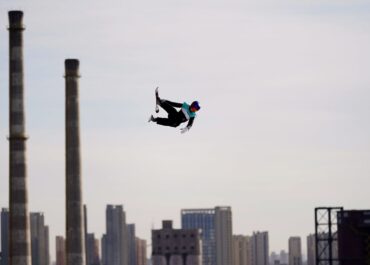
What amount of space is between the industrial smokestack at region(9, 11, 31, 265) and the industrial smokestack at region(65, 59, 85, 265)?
5.35 meters

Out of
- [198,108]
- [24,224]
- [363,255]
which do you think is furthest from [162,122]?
[363,255]

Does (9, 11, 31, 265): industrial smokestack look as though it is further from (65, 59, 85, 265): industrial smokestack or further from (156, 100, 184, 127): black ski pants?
(156, 100, 184, 127): black ski pants

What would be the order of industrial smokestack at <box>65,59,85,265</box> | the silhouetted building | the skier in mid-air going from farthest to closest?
1. the silhouetted building
2. industrial smokestack at <box>65,59,85,265</box>
3. the skier in mid-air

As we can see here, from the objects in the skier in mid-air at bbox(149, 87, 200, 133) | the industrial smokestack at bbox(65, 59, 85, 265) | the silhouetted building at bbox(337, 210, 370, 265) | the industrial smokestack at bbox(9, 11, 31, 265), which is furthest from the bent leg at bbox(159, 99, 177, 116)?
the silhouetted building at bbox(337, 210, 370, 265)

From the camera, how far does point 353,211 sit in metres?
161

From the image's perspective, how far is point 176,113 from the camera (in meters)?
45.5

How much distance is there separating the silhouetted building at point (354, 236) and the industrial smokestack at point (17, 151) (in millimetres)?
53240

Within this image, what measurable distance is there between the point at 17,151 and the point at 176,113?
74077mm

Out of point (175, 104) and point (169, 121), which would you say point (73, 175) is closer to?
point (169, 121)

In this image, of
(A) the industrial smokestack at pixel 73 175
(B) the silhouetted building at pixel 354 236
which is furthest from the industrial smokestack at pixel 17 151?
(B) the silhouetted building at pixel 354 236

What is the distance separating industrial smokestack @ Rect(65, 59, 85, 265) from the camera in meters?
122

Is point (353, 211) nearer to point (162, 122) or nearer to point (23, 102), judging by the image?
point (23, 102)

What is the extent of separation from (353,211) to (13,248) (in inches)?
2218

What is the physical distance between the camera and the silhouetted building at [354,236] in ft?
520
